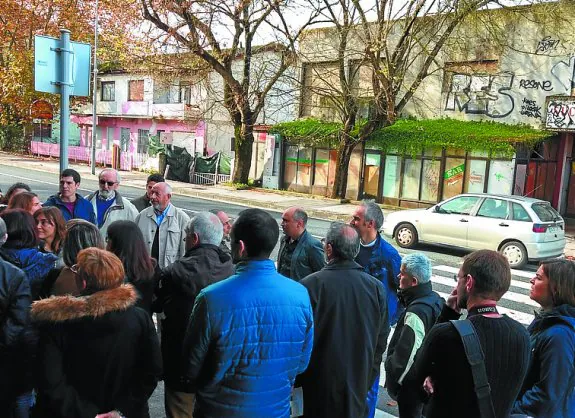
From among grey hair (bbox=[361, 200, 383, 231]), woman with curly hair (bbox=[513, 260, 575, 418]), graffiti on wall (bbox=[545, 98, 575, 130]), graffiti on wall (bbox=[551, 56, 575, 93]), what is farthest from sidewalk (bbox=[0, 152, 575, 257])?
woman with curly hair (bbox=[513, 260, 575, 418])

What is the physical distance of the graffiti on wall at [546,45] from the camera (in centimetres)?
1902

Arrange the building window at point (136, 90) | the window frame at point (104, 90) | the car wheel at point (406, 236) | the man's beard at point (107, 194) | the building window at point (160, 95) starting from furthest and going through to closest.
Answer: the window frame at point (104, 90)
the building window at point (136, 90)
the building window at point (160, 95)
the car wheel at point (406, 236)
the man's beard at point (107, 194)

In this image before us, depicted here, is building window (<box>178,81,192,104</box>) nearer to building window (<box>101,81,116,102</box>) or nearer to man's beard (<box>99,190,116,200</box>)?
building window (<box>101,81,116,102</box>)

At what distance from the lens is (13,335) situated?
322cm

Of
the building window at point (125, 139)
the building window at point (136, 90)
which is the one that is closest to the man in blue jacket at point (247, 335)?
the building window at point (136, 90)

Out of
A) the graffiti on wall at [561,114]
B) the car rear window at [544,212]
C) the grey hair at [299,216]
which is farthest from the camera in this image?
the graffiti on wall at [561,114]

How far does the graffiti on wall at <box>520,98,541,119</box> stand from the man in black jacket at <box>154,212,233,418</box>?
1865cm

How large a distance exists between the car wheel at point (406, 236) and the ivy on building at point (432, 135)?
7.74m

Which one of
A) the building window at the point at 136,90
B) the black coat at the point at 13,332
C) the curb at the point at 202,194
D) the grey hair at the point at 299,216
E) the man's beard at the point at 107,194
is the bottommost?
the curb at the point at 202,194

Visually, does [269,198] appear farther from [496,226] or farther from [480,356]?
[480,356]

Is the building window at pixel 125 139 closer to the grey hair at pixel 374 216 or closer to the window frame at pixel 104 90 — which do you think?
the window frame at pixel 104 90

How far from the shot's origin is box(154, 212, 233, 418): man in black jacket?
3.65 m

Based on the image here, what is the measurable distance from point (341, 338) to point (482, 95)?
19.7m

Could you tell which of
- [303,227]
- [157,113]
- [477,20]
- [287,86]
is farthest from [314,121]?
[303,227]
